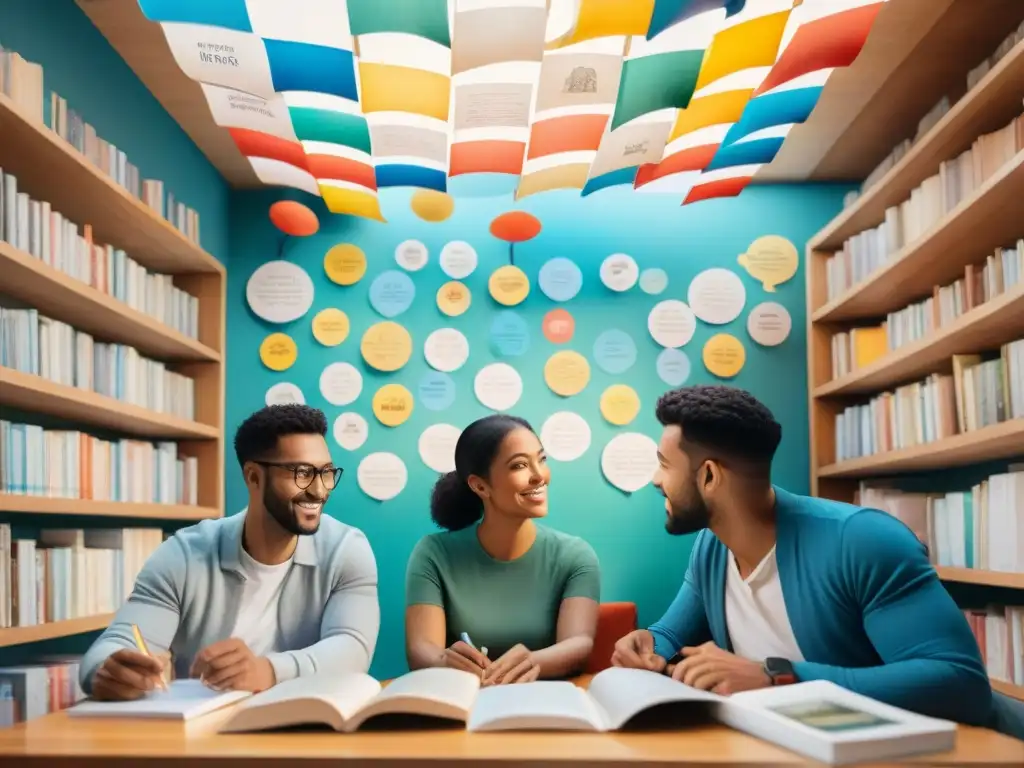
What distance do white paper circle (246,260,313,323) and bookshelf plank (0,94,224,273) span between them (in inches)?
17.6

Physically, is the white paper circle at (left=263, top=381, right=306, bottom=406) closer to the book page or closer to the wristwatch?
the book page

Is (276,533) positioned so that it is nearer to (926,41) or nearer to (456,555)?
(456,555)

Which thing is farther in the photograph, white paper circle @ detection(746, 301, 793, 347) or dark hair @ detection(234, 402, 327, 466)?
white paper circle @ detection(746, 301, 793, 347)

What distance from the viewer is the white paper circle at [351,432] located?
4254 millimetres

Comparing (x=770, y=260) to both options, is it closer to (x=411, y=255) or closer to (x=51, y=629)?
(x=411, y=255)

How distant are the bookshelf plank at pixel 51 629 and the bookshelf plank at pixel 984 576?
2.32 m

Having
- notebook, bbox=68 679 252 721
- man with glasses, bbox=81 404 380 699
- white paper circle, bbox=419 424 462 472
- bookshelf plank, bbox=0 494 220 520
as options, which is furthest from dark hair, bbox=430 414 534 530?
white paper circle, bbox=419 424 462 472

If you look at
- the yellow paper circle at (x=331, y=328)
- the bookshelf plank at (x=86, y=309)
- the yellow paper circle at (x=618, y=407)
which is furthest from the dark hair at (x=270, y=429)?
the yellow paper circle at (x=618, y=407)

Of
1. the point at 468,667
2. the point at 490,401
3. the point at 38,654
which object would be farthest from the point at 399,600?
the point at 468,667

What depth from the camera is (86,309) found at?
9.52 ft

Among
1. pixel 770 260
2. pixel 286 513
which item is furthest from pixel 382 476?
pixel 286 513

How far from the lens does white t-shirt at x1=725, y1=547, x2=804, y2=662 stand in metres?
1.84

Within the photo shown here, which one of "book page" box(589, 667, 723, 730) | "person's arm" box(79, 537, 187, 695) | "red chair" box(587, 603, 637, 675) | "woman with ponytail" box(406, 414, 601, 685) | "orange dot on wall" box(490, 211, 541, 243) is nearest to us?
"book page" box(589, 667, 723, 730)

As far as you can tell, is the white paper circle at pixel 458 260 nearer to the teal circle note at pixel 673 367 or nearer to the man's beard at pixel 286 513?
the teal circle note at pixel 673 367
